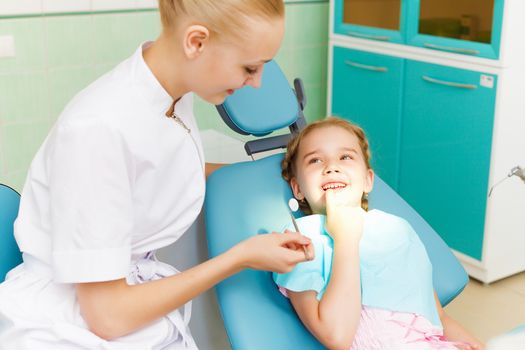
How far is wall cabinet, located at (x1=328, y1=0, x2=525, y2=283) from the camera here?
259 centimetres

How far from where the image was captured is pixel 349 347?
4.73 feet

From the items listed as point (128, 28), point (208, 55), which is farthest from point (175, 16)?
point (128, 28)

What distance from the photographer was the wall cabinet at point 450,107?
2594 mm

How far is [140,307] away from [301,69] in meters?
2.31

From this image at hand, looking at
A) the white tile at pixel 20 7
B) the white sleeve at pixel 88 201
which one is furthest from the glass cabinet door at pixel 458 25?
the white sleeve at pixel 88 201

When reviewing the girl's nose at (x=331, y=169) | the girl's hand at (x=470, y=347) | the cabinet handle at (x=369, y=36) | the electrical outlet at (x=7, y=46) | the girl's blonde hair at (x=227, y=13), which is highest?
the girl's blonde hair at (x=227, y=13)

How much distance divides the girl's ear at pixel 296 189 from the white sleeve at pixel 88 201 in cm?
61

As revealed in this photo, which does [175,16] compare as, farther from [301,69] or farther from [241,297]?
[301,69]

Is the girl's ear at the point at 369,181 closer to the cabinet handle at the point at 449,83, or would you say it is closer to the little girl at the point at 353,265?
the little girl at the point at 353,265

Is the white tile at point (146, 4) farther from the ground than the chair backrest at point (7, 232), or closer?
farther from the ground

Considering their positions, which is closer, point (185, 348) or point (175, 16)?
point (175, 16)

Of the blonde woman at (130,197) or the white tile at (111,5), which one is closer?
the blonde woman at (130,197)

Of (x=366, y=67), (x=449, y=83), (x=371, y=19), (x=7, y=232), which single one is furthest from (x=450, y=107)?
(x=7, y=232)

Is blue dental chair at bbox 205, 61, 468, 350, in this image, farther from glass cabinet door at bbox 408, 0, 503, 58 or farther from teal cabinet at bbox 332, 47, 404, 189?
teal cabinet at bbox 332, 47, 404, 189
